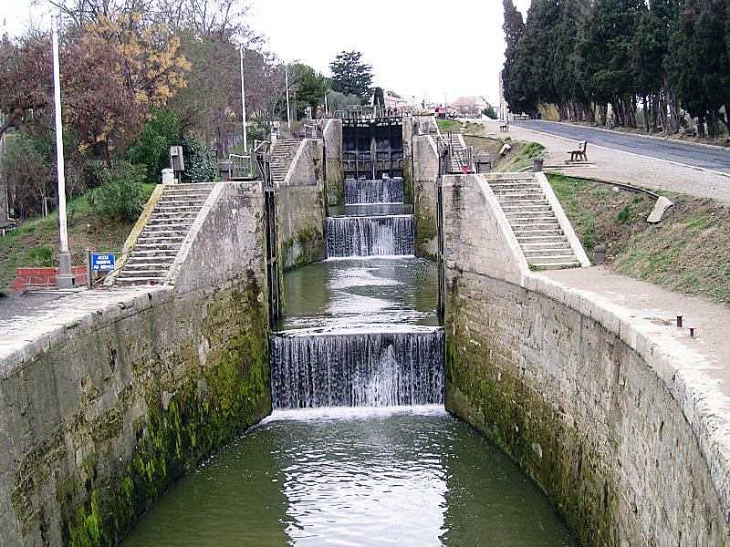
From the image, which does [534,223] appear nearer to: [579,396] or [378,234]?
[579,396]

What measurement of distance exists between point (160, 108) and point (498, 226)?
14.5m

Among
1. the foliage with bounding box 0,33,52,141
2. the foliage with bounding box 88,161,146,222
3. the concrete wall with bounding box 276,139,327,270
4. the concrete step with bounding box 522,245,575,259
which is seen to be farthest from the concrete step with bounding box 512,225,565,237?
the concrete wall with bounding box 276,139,327,270

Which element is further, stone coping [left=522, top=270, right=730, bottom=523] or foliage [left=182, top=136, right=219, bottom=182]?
foliage [left=182, top=136, right=219, bottom=182]

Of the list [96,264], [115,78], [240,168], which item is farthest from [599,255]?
[115,78]

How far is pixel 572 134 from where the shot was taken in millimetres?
43531

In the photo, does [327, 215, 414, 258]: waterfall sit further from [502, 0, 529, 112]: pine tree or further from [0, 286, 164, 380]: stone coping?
[502, 0, 529, 112]: pine tree

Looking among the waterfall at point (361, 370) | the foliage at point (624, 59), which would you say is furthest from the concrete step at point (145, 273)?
the foliage at point (624, 59)

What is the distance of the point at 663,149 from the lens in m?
32.6

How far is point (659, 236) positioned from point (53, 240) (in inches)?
528

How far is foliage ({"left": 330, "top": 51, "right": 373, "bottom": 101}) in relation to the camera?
77.1 m

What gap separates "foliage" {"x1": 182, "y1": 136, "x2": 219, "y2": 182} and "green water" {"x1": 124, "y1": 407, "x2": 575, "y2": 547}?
11.1 metres

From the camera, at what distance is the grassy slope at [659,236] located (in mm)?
13555

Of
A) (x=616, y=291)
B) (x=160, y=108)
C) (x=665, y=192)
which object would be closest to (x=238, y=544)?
(x=616, y=291)

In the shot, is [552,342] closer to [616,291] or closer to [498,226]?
[616,291]
